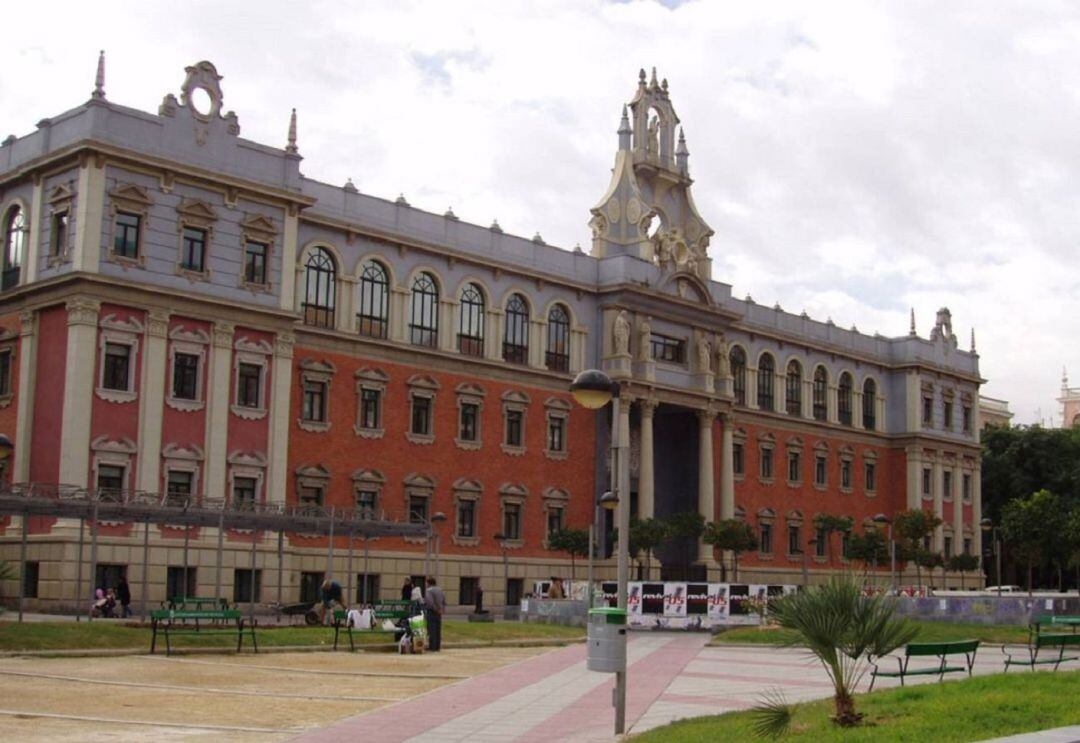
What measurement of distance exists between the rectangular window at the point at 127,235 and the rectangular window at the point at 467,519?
53.4ft

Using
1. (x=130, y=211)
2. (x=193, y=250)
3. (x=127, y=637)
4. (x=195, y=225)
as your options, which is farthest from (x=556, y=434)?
(x=127, y=637)

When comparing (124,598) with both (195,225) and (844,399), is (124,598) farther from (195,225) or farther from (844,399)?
(844,399)

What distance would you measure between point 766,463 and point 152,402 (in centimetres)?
3403

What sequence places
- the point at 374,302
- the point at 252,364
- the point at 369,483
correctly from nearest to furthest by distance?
the point at 252,364 < the point at 369,483 < the point at 374,302

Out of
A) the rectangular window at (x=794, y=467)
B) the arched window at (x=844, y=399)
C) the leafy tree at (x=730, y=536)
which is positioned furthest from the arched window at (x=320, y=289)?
the arched window at (x=844, y=399)

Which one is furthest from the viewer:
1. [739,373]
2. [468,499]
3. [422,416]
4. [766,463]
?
[766,463]

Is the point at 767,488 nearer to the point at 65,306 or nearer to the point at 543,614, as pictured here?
the point at 543,614

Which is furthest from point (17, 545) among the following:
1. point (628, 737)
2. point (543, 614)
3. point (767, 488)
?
point (767, 488)

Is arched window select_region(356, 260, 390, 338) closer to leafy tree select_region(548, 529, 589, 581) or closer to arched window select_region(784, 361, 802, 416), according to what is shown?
leafy tree select_region(548, 529, 589, 581)

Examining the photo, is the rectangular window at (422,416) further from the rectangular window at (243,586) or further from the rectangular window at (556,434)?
the rectangular window at (243,586)

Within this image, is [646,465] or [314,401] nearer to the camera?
[314,401]

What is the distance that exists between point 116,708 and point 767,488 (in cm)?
5271

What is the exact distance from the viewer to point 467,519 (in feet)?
176

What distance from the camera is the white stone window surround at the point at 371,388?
→ 50.1 m
